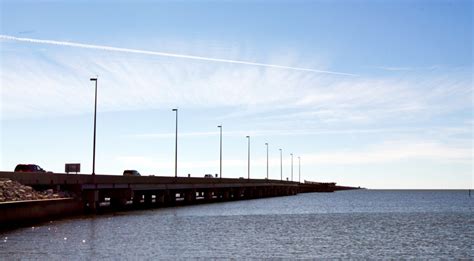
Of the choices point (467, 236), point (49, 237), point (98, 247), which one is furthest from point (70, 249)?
point (467, 236)

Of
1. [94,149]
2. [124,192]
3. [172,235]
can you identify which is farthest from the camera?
[124,192]

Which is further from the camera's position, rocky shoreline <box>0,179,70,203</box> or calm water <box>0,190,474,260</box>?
rocky shoreline <box>0,179,70,203</box>

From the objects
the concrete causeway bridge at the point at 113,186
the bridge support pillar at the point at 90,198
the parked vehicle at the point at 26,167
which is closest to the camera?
the concrete causeway bridge at the point at 113,186

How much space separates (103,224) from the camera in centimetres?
5506

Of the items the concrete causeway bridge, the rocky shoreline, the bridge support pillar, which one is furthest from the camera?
the bridge support pillar

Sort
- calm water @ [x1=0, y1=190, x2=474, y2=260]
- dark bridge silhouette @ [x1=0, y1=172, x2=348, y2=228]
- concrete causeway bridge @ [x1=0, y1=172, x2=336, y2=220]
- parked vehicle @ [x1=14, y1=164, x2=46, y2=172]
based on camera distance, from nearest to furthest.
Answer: calm water @ [x1=0, y1=190, x2=474, y2=260] → dark bridge silhouette @ [x1=0, y1=172, x2=348, y2=228] → concrete causeway bridge @ [x1=0, y1=172, x2=336, y2=220] → parked vehicle @ [x1=14, y1=164, x2=46, y2=172]

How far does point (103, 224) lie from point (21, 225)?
8.23m

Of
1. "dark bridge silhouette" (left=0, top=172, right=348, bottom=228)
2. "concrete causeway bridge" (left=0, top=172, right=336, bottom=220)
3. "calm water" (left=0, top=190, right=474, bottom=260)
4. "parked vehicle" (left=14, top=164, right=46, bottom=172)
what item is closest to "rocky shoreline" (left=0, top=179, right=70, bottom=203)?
"dark bridge silhouette" (left=0, top=172, right=348, bottom=228)

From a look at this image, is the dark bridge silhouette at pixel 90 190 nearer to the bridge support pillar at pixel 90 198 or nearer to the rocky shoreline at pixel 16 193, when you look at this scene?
the bridge support pillar at pixel 90 198

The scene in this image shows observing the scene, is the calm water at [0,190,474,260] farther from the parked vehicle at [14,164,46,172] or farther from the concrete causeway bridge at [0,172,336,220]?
the parked vehicle at [14,164,46,172]

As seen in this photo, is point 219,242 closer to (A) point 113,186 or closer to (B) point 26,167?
(A) point 113,186

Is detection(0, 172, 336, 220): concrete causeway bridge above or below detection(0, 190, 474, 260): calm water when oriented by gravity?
above

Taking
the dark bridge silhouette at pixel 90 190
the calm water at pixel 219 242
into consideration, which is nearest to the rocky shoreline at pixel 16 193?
the dark bridge silhouette at pixel 90 190

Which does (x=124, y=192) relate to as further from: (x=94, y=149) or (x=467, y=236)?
(x=467, y=236)
